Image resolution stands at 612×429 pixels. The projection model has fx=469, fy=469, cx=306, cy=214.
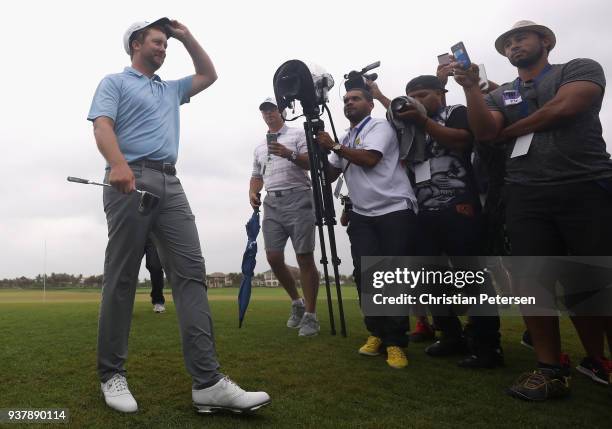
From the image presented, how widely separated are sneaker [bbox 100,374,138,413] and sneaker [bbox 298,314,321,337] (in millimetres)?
2201

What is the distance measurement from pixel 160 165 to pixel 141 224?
0.37 meters

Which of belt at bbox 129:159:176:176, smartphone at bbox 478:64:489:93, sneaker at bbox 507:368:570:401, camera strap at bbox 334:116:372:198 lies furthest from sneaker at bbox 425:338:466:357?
belt at bbox 129:159:176:176

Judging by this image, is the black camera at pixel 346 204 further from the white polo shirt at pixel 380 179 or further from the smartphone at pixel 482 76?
the smartphone at pixel 482 76

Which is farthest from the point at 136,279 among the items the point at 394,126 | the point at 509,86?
the point at 509,86

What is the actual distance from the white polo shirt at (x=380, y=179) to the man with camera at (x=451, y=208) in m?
0.15

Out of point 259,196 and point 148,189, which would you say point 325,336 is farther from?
point 148,189

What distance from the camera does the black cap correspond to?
12.6 feet

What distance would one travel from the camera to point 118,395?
245 centimetres

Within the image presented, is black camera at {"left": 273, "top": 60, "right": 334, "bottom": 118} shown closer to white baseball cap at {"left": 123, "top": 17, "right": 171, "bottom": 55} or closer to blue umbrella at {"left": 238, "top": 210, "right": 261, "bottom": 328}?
white baseball cap at {"left": 123, "top": 17, "right": 171, "bottom": 55}

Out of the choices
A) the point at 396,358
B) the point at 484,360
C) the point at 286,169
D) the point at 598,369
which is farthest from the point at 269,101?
the point at 598,369

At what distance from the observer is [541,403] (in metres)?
2.60

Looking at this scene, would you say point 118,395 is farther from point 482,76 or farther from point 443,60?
point 443,60

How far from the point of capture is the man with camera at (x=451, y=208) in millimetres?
3434

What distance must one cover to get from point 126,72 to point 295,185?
248 cm
